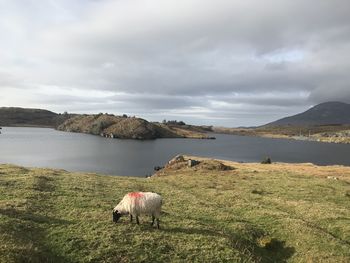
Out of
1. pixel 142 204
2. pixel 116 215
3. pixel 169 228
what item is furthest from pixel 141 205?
pixel 169 228

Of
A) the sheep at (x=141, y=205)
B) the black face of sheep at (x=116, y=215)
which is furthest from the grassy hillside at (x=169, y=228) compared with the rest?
the sheep at (x=141, y=205)

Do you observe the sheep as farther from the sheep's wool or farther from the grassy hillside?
the grassy hillside

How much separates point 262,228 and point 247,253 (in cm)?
619

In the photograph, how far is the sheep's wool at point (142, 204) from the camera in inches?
947

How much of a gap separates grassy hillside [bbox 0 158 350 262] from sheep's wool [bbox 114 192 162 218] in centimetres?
99

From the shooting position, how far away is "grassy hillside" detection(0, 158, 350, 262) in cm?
2080

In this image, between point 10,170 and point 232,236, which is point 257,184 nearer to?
point 232,236

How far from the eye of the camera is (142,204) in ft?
79.0

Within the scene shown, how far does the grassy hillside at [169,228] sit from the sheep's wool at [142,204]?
99 centimetres

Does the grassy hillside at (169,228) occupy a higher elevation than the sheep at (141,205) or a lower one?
lower

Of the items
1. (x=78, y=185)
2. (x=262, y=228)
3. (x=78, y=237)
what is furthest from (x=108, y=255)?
(x=78, y=185)

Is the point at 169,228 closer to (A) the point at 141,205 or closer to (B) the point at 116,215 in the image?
(A) the point at 141,205

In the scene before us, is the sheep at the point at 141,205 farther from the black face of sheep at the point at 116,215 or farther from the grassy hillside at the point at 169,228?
the grassy hillside at the point at 169,228

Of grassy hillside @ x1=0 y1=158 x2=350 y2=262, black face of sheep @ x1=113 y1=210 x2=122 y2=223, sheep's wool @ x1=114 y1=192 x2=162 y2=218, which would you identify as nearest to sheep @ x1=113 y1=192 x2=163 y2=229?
sheep's wool @ x1=114 y1=192 x2=162 y2=218
